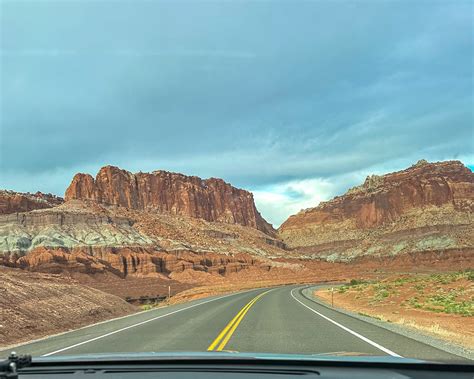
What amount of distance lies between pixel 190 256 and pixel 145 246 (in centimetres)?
996

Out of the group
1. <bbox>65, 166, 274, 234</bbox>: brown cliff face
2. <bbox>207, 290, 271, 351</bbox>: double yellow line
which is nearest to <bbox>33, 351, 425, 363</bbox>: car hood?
<bbox>207, 290, 271, 351</bbox>: double yellow line

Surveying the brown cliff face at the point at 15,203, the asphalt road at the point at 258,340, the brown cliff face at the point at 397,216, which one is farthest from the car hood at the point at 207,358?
the brown cliff face at the point at 15,203

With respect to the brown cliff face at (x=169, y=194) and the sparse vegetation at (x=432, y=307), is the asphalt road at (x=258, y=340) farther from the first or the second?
the brown cliff face at (x=169, y=194)

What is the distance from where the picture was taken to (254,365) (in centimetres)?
482

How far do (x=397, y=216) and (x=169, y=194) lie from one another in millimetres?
75795

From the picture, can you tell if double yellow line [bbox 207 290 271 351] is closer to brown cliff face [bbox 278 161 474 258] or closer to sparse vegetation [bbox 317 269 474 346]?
sparse vegetation [bbox 317 269 474 346]

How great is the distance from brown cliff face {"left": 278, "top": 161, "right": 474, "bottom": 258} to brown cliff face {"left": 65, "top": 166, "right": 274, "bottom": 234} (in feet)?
81.8

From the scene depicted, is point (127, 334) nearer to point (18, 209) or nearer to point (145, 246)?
point (145, 246)

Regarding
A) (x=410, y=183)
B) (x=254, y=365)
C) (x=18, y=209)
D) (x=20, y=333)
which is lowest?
(x=20, y=333)

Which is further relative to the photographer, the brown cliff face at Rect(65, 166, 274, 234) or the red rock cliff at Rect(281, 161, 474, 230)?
the brown cliff face at Rect(65, 166, 274, 234)

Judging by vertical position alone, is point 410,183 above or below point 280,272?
above

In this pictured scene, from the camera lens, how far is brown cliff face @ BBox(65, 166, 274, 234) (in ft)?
499

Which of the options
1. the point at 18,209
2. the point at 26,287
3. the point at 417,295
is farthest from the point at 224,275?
the point at 26,287

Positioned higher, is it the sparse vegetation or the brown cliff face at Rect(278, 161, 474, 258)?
the brown cliff face at Rect(278, 161, 474, 258)
